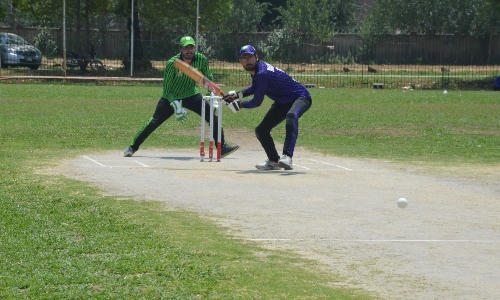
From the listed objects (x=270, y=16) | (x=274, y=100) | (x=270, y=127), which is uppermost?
(x=270, y=16)

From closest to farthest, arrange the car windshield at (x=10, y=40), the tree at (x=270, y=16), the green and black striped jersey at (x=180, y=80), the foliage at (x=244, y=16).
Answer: the green and black striped jersey at (x=180, y=80) < the car windshield at (x=10, y=40) < the foliage at (x=244, y=16) < the tree at (x=270, y=16)

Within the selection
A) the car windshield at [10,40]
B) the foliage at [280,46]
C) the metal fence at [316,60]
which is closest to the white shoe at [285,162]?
the metal fence at [316,60]

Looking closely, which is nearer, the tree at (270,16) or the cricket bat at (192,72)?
the cricket bat at (192,72)

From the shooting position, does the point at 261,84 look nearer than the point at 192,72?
Yes

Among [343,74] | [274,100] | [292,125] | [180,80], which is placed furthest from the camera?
[343,74]

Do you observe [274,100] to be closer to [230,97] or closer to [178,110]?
[230,97]

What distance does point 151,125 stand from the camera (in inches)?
519

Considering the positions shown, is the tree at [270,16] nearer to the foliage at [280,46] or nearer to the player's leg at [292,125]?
the foliage at [280,46]

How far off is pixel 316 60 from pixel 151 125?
135ft

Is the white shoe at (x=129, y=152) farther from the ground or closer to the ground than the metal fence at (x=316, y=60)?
closer to the ground

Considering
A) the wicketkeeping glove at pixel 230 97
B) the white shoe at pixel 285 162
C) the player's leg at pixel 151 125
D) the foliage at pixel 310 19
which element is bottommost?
the white shoe at pixel 285 162

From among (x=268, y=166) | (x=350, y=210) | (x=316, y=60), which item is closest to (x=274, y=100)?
(x=268, y=166)

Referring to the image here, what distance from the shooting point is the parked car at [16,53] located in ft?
137

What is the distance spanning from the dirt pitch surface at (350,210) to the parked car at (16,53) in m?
30.7
